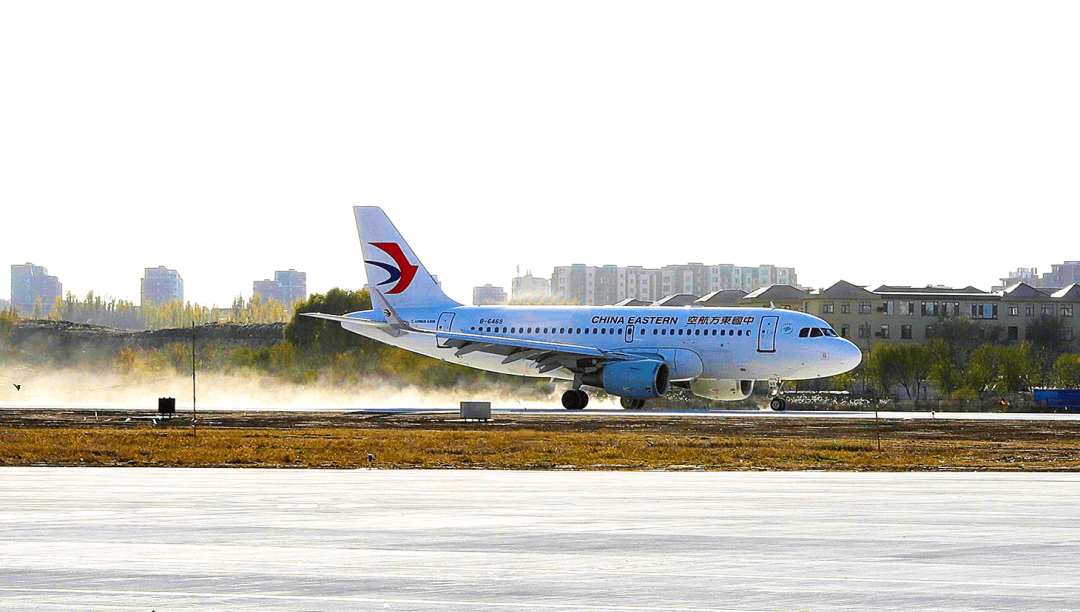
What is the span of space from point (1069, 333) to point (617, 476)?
141 metres

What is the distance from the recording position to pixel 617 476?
98.1 feet

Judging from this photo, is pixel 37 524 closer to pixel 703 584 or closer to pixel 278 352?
pixel 703 584

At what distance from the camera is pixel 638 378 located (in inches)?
2594

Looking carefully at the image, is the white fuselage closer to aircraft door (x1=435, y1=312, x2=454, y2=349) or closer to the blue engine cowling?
aircraft door (x1=435, y1=312, x2=454, y2=349)

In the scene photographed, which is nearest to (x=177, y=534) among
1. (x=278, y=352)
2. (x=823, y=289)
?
(x=278, y=352)

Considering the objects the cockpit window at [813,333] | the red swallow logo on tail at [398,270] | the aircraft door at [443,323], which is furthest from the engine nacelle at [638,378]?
the red swallow logo on tail at [398,270]

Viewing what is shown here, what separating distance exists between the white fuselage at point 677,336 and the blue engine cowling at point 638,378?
105cm

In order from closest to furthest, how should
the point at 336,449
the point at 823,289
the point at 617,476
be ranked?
1. the point at 617,476
2. the point at 336,449
3. the point at 823,289

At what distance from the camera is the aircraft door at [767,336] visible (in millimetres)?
64562

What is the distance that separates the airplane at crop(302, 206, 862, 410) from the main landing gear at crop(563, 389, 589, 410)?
4cm

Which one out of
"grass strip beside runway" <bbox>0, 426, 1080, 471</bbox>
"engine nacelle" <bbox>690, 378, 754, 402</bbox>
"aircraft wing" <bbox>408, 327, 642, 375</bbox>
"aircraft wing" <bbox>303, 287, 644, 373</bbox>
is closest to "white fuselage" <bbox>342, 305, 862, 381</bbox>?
"aircraft wing" <bbox>303, 287, 644, 373</bbox>

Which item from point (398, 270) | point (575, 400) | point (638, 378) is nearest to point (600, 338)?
point (575, 400)

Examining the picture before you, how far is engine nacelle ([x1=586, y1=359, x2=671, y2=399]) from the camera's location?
6569cm

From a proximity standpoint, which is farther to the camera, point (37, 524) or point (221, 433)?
point (221, 433)
